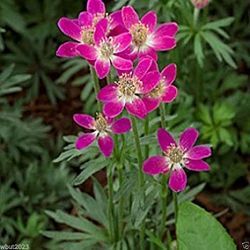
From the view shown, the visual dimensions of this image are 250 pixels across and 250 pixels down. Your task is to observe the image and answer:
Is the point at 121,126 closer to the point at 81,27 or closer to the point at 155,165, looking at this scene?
the point at 155,165

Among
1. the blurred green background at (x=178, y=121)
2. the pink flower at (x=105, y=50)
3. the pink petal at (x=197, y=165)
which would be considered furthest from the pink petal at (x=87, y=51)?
the blurred green background at (x=178, y=121)

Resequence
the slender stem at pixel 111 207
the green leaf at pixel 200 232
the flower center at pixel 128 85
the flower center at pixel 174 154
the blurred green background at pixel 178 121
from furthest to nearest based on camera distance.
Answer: the blurred green background at pixel 178 121 → the slender stem at pixel 111 207 → the flower center at pixel 174 154 → the flower center at pixel 128 85 → the green leaf at pixel 200 232

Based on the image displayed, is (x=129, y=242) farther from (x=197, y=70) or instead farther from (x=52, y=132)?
(x=52, y=132)

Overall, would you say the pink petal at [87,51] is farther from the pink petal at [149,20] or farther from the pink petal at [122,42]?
the pink petal at [149,20]

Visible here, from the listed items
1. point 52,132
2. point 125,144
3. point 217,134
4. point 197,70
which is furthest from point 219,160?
point 125,144

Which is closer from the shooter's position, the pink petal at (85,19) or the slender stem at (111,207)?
the pink petal at (85,19)
